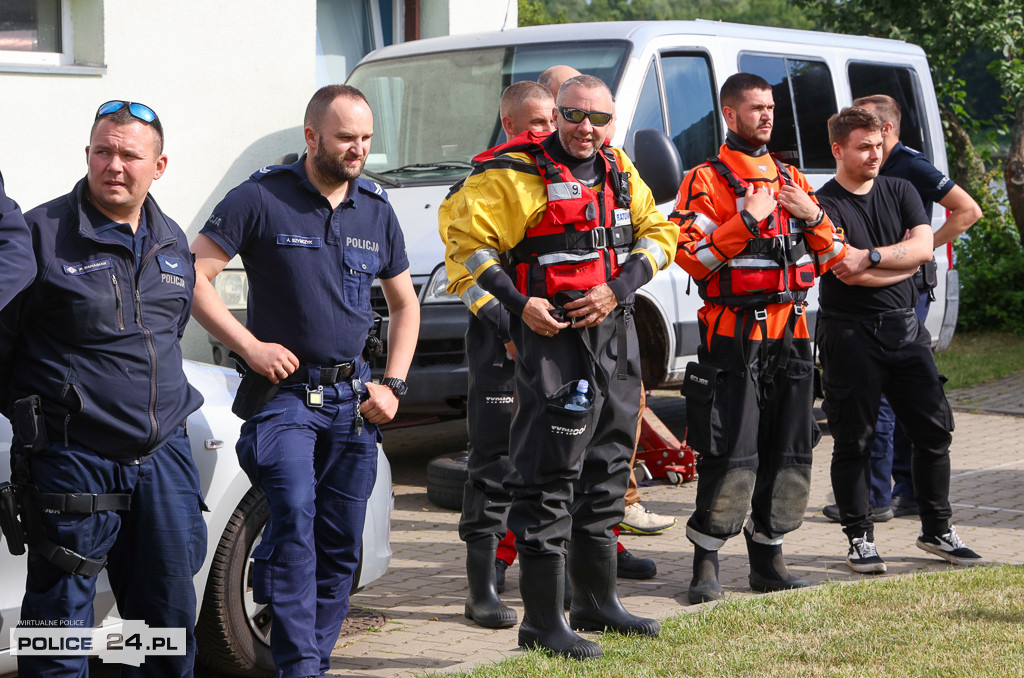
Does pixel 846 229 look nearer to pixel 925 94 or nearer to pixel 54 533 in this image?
pixel 54 533

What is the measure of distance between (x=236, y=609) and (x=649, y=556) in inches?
100

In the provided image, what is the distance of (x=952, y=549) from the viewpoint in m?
6.22

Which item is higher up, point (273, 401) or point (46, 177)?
point (46, 177)

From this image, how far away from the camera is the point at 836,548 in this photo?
6734 millimetres

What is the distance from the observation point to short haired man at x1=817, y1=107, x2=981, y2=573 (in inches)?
239

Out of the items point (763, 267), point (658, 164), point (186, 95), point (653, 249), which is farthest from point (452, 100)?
point (653, 249)

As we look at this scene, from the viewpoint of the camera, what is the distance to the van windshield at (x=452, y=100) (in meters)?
8.16

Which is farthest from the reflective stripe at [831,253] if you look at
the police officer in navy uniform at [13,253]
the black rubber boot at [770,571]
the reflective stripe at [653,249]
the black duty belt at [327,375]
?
the police officer in navy uniform at [13,253]

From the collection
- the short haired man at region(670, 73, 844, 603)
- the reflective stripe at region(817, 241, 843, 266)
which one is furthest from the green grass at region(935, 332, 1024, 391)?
the short haired man at region(670, 73, 844, 603)

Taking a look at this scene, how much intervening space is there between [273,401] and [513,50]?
15.6 ft

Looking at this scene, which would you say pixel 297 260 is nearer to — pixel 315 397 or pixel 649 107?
pixel 315 397

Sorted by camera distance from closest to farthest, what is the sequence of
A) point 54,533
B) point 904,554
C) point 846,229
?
point 54,533 → point 846,229 → point 904,554

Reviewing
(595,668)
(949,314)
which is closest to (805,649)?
(595,668)

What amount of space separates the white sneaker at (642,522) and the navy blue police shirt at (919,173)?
2.14 meters
